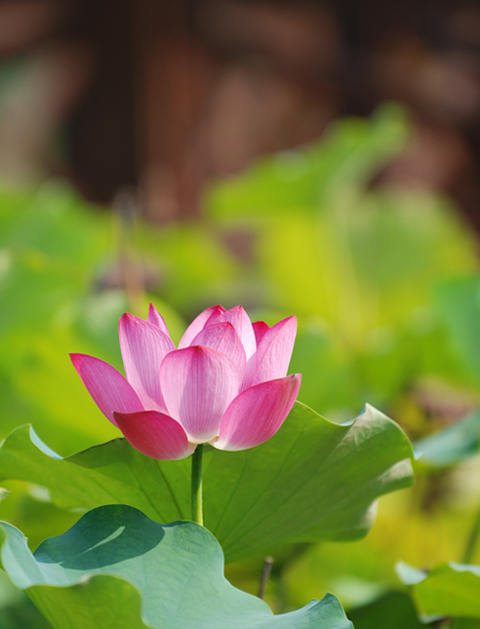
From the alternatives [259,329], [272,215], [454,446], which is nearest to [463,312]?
[454,446]

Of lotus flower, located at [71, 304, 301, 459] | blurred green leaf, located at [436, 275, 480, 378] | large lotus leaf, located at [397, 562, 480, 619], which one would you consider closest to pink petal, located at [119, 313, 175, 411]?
lotus flower, located at [71, 304, 301, 459]

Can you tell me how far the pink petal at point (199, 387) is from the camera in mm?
192

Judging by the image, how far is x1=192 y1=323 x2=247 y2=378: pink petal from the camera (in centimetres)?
20

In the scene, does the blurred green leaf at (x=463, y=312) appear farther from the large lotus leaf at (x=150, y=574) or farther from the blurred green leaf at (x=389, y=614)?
the large lotus leaf at (x=150, y=574)

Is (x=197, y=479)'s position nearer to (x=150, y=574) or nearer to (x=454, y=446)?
(x=150, y=574)

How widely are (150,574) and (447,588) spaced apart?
128 millimetres

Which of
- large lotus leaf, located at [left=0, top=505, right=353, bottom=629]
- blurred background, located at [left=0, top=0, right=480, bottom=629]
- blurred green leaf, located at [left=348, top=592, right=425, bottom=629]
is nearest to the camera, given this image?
large lotus leaf, located at [left=0, top=505, right=353, bottom=629]

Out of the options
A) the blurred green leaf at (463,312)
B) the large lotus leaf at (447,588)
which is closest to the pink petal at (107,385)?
the large lotus leaf at (447,588)

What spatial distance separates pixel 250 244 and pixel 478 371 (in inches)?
50.9

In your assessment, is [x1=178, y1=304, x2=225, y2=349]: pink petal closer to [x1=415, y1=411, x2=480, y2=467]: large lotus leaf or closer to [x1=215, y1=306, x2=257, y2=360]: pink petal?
[x1=215, y1=306, x2=257, y2=360]: pink petal

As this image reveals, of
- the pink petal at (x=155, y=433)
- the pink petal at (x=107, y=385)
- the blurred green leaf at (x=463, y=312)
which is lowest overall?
the blurred green leaf at (x=463, y=312)

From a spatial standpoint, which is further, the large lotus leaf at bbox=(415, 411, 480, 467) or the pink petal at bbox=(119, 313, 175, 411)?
the large lotus leaf at bbox=(415, 411, 480, 467)

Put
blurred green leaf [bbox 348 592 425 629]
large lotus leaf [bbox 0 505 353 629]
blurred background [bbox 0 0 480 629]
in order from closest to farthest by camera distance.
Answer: large lotus leaf [bbox 0 505 353 629] < blurred green leaf [bbox 348 592 425 629] < blurred background [bbox 0 0 480 629]

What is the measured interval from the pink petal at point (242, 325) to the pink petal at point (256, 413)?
0.09 feet
